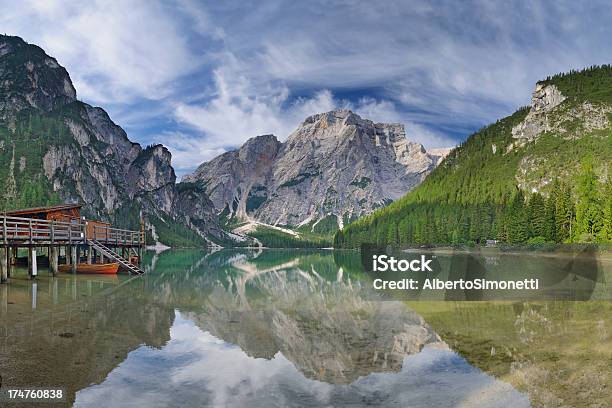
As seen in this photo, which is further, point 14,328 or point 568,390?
point 14,328

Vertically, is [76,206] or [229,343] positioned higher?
[76,206]

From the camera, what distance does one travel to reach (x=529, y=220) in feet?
443

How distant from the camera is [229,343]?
2097 cm

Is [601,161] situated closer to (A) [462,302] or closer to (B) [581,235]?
(B) [581,235]

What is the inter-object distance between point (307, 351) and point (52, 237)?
130 feet

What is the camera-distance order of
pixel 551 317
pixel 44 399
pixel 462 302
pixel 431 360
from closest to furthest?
1. pixel 44 399
2. pixel 431 360
3. pixel 551 317
4. pixel 462 302

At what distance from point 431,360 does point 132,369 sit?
451 inches

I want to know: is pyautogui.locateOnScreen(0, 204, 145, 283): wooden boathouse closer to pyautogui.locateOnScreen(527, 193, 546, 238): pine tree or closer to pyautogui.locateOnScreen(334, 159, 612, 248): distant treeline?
pyautogui.locateOnScreen(334, 159, 612, 248): distant treeline

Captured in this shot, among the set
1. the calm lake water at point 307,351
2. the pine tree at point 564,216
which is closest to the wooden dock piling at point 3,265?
the calm lake water at point 307,351

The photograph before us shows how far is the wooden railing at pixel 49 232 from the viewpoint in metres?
41.1

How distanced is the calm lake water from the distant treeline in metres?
69.9

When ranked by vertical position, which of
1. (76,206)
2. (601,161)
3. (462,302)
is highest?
(601,161)

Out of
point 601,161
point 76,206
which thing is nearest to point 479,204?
point 601,161

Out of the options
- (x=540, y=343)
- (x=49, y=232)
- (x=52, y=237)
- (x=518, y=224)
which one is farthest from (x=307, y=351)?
(x=518, y=224)
